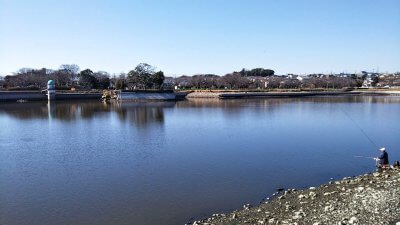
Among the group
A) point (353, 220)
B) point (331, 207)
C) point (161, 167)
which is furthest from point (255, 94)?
point (353, 220)

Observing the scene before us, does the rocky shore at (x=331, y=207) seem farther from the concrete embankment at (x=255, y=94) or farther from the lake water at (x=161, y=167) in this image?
the concrete embankment at (x=255, y=94)

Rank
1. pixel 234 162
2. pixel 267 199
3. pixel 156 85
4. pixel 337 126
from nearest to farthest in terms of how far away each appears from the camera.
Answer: pixel 267 199
pixel 234 162
pixel 337 126
pixel 156 85

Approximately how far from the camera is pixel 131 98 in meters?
50.8

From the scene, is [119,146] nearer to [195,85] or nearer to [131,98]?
[131,98]

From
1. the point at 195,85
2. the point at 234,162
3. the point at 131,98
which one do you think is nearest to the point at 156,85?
the point at 131,98

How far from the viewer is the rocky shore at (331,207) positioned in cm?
637

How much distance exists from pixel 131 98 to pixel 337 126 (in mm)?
33473

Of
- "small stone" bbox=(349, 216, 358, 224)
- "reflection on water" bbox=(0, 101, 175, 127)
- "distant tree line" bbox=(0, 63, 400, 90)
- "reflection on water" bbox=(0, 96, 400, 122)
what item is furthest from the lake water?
"distant tree line" bbox=(0, 63, 400, 90)

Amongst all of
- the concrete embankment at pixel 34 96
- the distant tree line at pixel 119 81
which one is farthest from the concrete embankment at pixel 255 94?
the concrete embankment at pixel 34 96

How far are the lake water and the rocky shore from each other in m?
0.74

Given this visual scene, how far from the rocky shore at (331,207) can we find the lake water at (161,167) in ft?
2.43

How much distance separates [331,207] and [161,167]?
6274 mm

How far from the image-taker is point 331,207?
698 centimetres

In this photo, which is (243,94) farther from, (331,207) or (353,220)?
(353,220)
